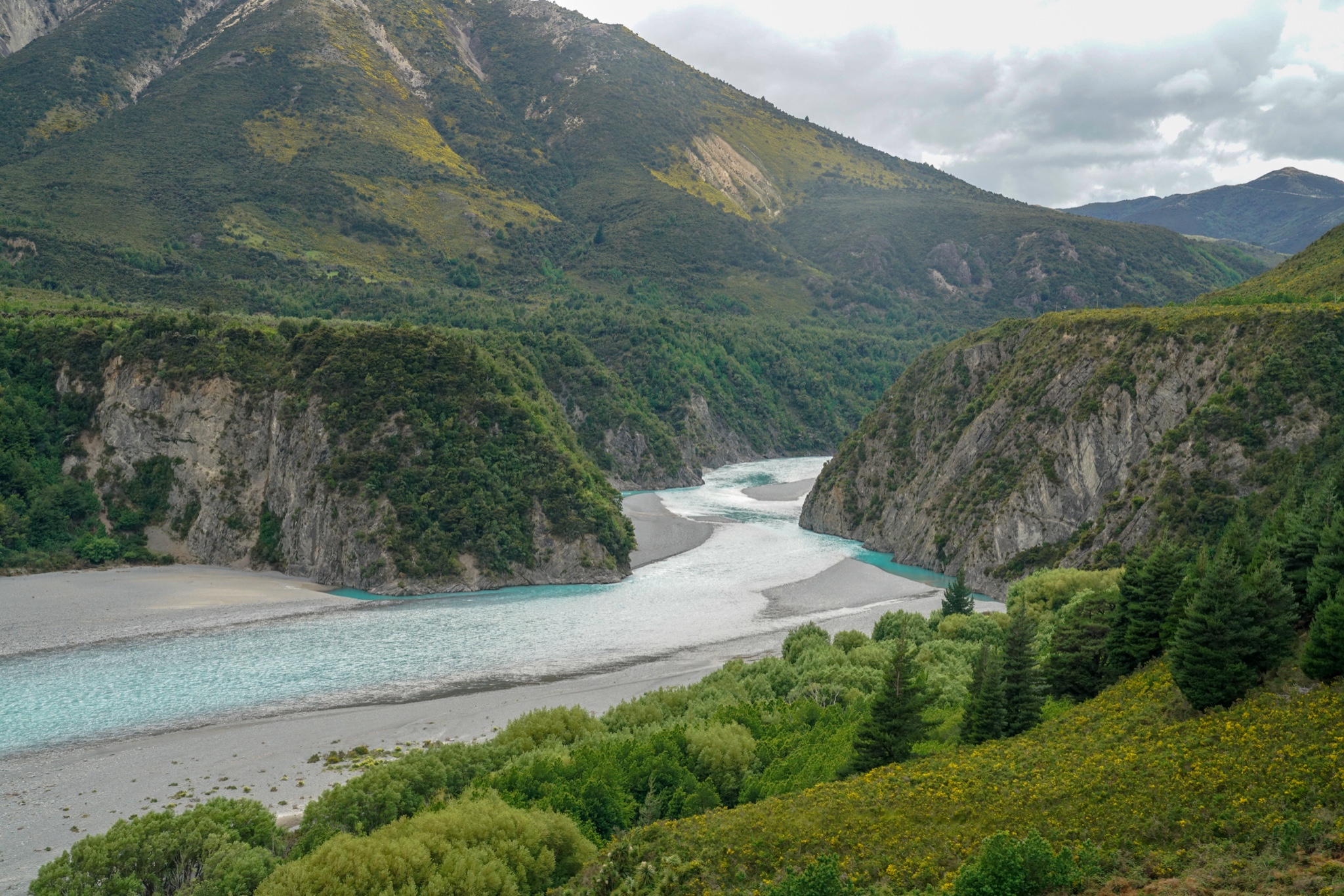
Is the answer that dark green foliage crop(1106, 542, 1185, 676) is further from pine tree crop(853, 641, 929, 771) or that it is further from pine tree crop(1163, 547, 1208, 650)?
pine tree crop(853, 641, 929, 771)

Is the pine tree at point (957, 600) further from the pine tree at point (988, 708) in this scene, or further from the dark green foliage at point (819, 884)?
the dark green foliage at point (819, 884)

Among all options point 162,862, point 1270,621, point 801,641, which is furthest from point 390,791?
point 801,641

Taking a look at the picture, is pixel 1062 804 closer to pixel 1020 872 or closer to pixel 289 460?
pixel 1020 872

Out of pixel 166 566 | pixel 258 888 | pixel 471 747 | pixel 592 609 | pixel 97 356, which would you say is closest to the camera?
pixel 258 888

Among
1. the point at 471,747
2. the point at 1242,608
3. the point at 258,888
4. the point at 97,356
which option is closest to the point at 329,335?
the point at 97,356

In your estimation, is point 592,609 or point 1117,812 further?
point 592,609

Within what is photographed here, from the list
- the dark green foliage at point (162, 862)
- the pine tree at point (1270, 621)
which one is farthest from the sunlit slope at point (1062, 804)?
the dark green foliage at point (162, 862)

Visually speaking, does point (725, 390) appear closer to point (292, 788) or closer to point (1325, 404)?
point (1325, 404)
